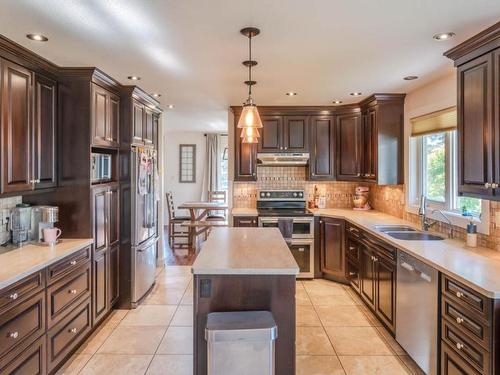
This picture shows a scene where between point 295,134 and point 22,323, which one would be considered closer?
point 22,323

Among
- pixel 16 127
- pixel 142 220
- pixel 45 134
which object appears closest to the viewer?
pixel 16 127

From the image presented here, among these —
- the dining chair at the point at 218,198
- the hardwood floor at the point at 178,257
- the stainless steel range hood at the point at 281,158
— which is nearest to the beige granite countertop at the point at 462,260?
the stainless steel range hood at the point at 281,158

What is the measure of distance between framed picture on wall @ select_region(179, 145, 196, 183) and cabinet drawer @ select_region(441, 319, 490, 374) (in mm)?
8083

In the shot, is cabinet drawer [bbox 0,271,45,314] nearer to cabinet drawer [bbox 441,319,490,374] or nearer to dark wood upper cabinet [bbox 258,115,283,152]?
cabinet drawer [bbox 441,319,490,374]

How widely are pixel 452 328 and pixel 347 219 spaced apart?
238 centimetres

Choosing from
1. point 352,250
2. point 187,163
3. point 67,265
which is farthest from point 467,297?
point 187,163

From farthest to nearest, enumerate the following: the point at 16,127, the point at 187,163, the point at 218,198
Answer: the point at 187,163 < the point at 218,198 < the point at 16,127

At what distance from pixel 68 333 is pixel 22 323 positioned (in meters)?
0.67

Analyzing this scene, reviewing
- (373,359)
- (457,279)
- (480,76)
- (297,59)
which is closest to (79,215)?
(297,59)

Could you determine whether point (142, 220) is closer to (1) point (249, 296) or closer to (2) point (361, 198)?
(1) point (249, 296)

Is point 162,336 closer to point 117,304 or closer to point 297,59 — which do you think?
point 117,304

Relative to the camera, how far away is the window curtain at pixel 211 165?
974cm

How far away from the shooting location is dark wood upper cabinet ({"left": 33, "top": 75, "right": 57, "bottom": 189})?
3.01 meters

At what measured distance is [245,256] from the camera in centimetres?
258
